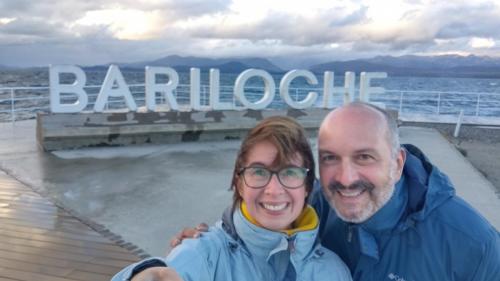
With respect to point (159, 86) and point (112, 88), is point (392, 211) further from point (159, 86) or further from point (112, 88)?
point (159, 86)

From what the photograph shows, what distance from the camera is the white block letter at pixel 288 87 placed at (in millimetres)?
10436

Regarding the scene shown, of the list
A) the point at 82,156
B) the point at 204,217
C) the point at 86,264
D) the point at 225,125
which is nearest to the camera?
the point at 86,264

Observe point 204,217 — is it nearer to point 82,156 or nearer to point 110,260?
point 110,260

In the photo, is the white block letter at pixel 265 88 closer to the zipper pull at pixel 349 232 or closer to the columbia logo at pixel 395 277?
the zipper pull at pixel 349 232

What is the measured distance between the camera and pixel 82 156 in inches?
314

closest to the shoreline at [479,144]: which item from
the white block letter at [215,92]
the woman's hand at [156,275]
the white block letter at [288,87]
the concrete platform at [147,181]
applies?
the concrete platform at [147,181]

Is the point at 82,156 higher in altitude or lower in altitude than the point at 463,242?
lower

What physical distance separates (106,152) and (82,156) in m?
0.51

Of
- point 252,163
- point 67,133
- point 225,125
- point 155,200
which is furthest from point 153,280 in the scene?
point 225,125

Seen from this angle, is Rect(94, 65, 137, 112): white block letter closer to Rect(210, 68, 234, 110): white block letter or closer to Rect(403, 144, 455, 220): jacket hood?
Rect(210, 68, 234, 110): white block letter

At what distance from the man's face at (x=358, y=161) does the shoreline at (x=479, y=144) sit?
17.4ft

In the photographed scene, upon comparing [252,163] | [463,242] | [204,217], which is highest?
[252,163]

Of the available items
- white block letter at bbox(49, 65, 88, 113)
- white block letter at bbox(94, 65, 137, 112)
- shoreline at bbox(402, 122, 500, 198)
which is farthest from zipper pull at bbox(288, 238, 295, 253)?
white block letter at bbox(94, 65, 137, 112)

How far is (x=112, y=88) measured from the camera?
909 centimetres
